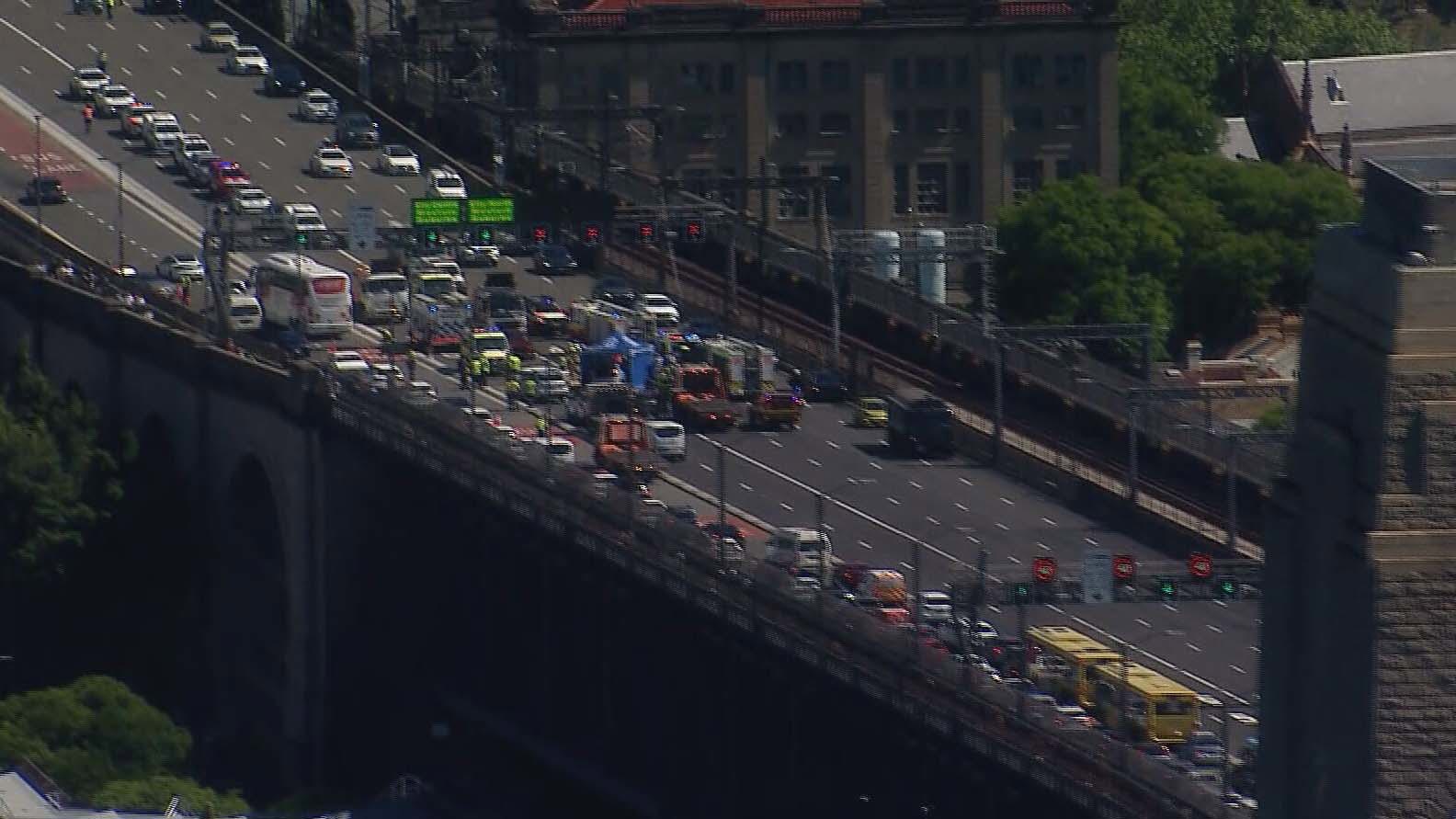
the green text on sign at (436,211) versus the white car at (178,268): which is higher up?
the green text on sign at (436,211)

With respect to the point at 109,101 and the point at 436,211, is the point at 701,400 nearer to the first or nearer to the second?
the point at 436,211

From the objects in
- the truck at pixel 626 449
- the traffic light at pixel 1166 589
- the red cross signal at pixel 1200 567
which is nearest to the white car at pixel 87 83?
A: the truck at pixel 626 449

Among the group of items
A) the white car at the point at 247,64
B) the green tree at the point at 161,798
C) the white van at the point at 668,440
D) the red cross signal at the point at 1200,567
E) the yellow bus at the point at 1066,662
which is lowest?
the green tree at the point at 161,798

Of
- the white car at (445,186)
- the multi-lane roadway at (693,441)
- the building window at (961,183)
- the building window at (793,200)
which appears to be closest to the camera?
the multi-lane roadway at (693,441)

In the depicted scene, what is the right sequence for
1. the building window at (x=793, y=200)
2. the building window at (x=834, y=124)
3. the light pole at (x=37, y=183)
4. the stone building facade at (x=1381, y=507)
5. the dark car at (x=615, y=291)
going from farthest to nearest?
the building window at (x=834, y=124) < the building window at (x=793, y=200) < the light pole at (x=37, y=183) < the dark car at (x=615, y=291) < the stone building facade at (x=1381, y=507)

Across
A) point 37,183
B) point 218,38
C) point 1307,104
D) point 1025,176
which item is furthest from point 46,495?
point 1307,104

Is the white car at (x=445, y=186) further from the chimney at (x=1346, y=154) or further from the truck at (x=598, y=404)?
the chimney at (x=1346, y=154)

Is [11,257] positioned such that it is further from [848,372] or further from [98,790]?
[98,790]

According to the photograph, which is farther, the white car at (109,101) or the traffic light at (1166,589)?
the white car at (109,101)
